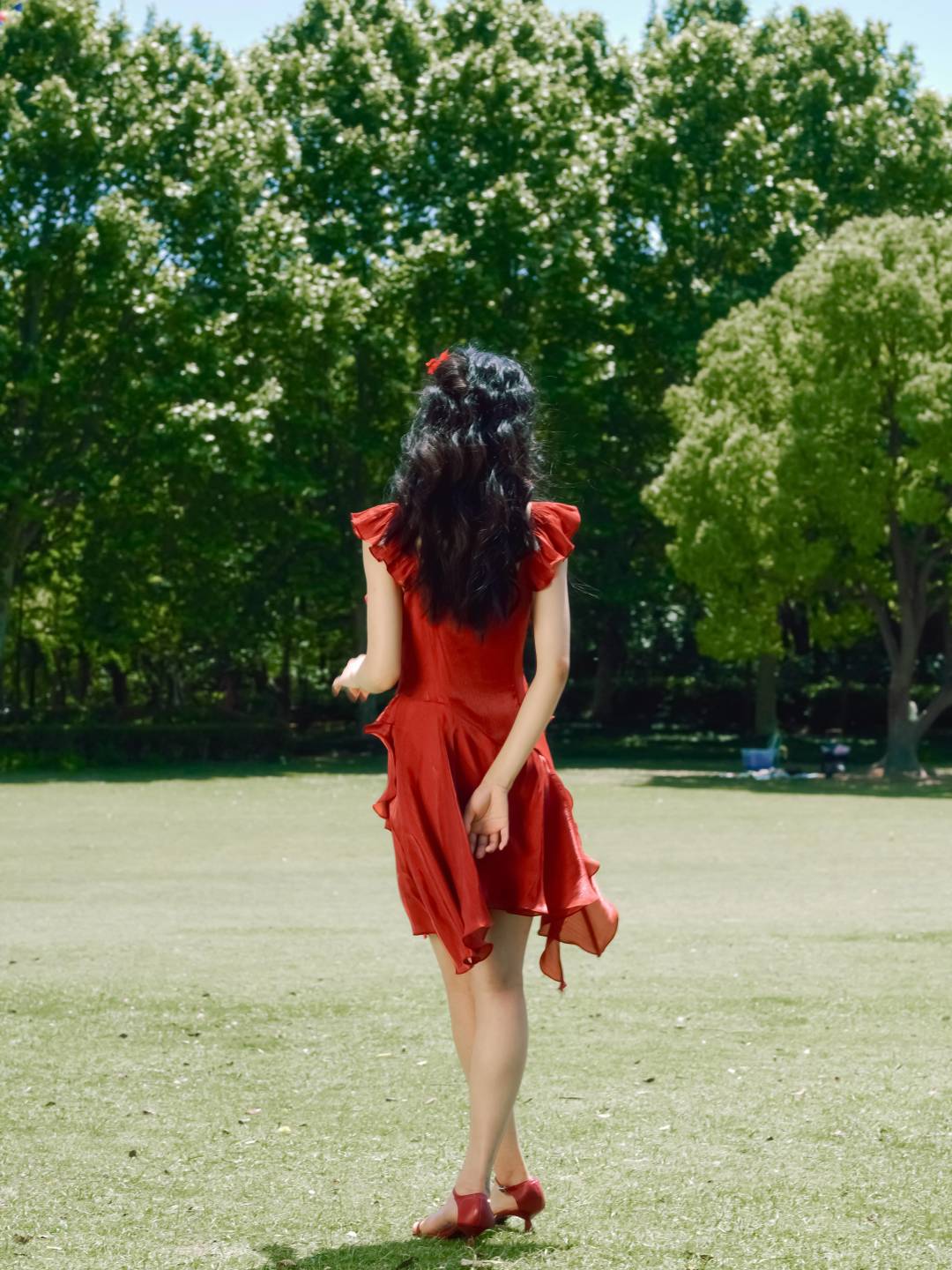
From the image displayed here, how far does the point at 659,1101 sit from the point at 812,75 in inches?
1679

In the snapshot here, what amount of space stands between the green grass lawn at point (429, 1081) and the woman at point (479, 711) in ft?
1.69

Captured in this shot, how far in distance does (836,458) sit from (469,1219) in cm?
2924

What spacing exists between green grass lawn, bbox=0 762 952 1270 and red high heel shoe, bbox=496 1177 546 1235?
0.05 metres

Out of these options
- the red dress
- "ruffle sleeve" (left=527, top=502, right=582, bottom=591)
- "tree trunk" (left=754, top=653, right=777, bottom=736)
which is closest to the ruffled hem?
the red dress

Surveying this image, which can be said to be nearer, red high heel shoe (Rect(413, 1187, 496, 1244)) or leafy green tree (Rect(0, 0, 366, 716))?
red high heel shoe (Rect(413, 1187, 496, 1244))

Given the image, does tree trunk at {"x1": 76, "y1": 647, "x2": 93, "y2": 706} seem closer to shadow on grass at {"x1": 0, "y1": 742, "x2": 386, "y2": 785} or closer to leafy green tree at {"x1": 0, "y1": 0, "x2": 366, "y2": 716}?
leafy green tree at {"x1": 0, "y1": 0, "x2": 366, "y2": 716}

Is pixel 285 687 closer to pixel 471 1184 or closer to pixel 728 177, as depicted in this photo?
pixel 728 177

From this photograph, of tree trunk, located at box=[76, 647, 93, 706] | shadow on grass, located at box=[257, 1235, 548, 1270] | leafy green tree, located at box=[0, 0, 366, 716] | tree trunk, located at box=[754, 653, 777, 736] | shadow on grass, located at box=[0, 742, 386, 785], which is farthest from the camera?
tree trunk, located at box=[76, 647, 93, 706]

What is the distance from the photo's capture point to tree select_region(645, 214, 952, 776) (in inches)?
1268

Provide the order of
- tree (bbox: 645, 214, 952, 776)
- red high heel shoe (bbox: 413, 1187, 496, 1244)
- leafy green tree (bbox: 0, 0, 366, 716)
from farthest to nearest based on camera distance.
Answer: leafy green tree (bbox: 0, 0, 366, 716) → tree (bbox: 645, 214, 952, 776) → red high heel shoe (bbox: 413, 1187, 496, 1244)

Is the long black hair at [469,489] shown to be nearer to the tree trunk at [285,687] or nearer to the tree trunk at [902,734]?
the tree trunk at [902,734]

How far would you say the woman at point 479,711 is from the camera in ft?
14.5

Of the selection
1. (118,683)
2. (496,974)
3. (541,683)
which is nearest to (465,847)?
(496,974)

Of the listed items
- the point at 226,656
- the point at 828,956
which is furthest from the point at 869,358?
the point at 828,956
